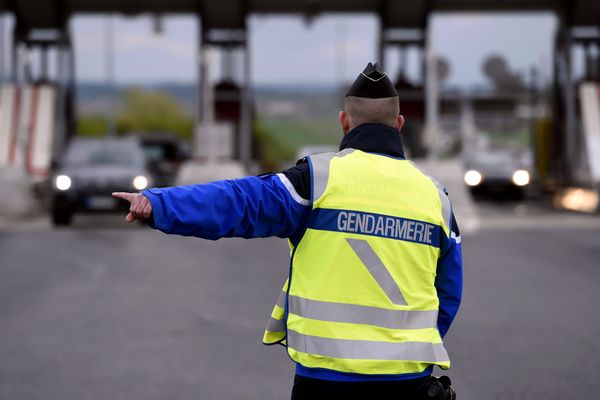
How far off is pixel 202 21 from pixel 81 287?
2586 centimetres

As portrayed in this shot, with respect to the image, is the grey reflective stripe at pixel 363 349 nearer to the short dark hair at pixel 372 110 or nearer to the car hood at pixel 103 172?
the short dark hair at pixel 372 110

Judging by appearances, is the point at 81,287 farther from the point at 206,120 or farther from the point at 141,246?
the point at 206,120

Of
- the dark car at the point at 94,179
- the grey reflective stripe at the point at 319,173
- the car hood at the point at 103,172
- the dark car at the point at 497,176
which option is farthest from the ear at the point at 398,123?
the dark car at the point at 497,176

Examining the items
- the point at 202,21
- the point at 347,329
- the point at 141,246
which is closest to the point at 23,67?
the point at 202,21

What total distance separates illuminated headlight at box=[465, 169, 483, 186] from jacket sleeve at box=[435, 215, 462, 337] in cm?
3164

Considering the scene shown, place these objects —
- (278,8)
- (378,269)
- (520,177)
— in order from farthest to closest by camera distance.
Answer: (278,8) → (520,177) → (378,269)

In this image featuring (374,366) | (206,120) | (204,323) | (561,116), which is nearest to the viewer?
(374,366)

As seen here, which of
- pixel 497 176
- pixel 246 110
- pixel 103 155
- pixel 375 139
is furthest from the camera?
pixel 246 110

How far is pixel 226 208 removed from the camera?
130 inches

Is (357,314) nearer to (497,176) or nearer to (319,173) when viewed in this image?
(319,173)

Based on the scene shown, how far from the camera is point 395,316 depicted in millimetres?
3338

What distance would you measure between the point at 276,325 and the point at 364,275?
0.41 meters

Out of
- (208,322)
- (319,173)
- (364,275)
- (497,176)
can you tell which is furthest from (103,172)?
(364,275)

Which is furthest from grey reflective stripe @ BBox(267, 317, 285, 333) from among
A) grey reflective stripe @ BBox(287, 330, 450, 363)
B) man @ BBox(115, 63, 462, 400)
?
grey reflective stripe @ BBox(287, 330, 450, 363)
